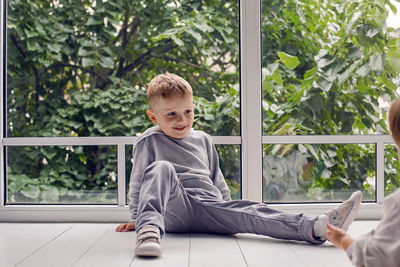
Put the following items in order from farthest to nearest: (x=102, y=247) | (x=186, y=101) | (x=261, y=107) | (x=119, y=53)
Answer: (x=119, y=53) < (x=261, y=107) < (x=186, y=101) < (x=102, y=247)

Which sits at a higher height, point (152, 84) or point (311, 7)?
point (311, 7)

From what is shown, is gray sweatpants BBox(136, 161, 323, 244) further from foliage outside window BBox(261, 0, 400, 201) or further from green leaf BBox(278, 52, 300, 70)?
green leaf BBox(278, 52, 300, 70)

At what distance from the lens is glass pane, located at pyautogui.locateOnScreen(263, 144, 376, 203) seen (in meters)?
2.38

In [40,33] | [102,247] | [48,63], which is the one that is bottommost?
[102,247]

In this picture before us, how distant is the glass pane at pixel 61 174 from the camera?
2.41 meters

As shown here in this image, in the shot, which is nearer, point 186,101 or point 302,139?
point 186,101

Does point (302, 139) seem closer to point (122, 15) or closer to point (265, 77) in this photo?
point (265, 77)

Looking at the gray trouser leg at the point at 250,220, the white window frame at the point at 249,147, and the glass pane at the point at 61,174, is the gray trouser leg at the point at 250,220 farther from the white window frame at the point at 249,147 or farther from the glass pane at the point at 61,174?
the glass pane at the point at 61,174

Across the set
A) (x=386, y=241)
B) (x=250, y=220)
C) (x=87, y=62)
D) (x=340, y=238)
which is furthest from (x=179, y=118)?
(x=386, y=241)

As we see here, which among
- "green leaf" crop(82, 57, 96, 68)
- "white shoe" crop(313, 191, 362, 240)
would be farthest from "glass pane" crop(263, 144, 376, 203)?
"green leaf" crop(82, 57, 96, 68)

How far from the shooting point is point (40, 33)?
8.16 feet

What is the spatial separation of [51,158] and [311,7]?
1572 mm

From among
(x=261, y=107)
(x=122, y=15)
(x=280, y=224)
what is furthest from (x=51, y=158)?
(x=280, y=224)

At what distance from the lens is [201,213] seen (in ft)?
6.30
